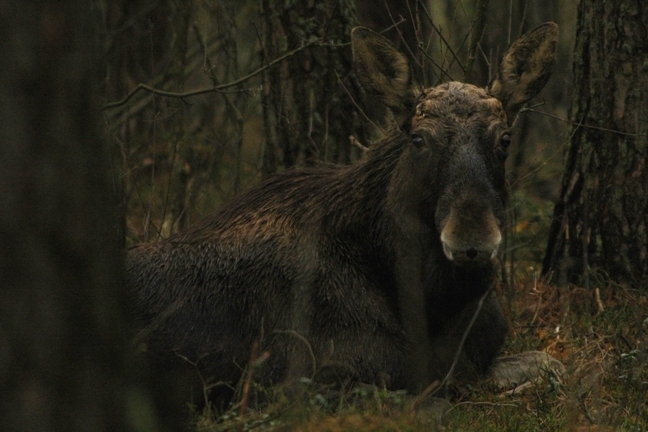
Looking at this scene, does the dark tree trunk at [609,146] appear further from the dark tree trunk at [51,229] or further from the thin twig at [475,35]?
the dark tree trunk at [51,229]

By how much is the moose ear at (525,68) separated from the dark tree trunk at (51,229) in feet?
13.7

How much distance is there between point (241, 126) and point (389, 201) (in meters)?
3.78

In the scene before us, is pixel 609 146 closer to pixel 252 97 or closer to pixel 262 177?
pixel 262 177

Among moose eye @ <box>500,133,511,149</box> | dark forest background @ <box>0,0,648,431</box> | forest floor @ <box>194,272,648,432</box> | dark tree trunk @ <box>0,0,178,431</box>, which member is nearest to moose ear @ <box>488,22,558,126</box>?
moose eye @ <box>500,133,511,149</box>

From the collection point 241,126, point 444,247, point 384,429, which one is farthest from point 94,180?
point 241,126

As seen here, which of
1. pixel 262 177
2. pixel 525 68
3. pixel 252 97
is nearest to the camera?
pixel 525 68

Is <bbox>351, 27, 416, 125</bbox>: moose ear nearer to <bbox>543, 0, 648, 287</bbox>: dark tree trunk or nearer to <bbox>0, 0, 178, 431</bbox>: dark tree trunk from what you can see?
<bbox>543, 0, 648, 287</bbox>: dark tree trunk

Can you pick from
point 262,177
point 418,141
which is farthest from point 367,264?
point 262,177

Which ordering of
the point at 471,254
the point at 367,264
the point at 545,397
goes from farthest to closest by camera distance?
the point at 367,264 → the point at 545,397 → the point at 471,254

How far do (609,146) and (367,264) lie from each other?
8.52 feet

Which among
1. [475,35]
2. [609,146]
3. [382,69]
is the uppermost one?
[475,35]

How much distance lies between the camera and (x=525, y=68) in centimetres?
774

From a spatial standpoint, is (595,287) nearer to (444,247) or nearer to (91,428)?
(444,247)

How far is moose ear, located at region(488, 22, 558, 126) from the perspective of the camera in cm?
770
